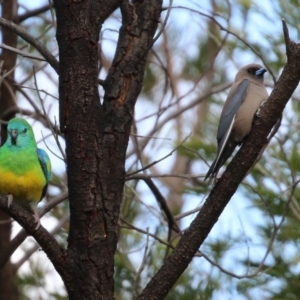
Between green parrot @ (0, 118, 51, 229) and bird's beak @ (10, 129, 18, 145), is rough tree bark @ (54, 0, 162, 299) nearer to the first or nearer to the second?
green parrot @ (0, 118, 51, 229)

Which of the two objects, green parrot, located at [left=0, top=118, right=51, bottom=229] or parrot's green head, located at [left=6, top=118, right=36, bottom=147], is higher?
parrot's green head, located at [left=6, top=118, right=36, bottom=147]

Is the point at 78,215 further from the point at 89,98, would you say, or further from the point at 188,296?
the point at 188,296

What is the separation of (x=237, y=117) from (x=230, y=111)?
0.41 feet

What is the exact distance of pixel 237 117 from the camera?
4152 mm

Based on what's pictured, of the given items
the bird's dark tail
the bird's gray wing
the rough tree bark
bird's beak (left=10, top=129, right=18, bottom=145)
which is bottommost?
the rough tree bark

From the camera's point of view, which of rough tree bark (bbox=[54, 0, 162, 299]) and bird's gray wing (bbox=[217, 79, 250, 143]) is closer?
rough tree bark (bbox=[54, 0, 162, 299])

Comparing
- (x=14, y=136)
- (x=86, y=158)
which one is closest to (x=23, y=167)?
(x=14, y=136)

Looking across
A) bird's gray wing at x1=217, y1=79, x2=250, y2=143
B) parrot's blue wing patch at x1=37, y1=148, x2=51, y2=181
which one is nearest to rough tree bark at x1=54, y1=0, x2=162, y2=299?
parrot's blue wing patch at x1=37, y1=148, x2=51, y2=181

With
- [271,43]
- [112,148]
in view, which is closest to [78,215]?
[112,148]

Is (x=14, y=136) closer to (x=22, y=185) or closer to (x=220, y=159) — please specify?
(x=22, y=185)

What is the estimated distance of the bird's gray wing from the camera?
165 inches

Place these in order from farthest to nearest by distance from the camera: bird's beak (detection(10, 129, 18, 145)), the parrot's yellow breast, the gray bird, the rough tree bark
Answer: the gray bird, bird's beak (detection(10, 129, 18, 145)), the parrot's yellow breast, the rough tree bark

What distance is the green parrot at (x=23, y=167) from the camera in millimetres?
3732

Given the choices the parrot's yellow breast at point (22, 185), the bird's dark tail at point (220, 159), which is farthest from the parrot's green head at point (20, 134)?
the bird's dark tail at point (220, 159)
